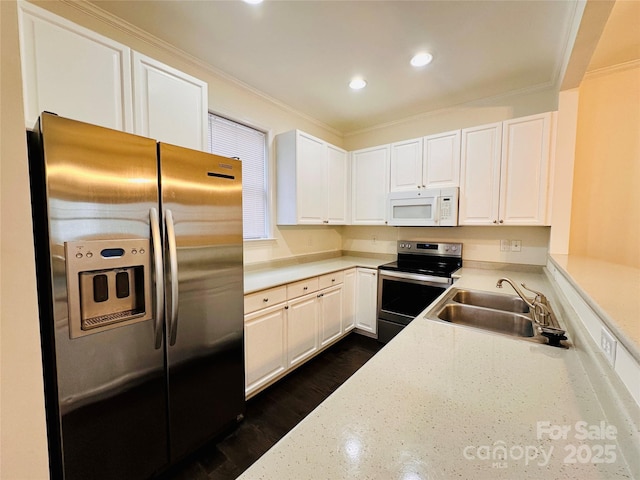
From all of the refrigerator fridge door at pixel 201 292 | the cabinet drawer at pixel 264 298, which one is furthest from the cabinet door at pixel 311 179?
the refrigerator fridge door at pixel 201 292

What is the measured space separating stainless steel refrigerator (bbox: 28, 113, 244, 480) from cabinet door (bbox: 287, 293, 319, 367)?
26.6 inches

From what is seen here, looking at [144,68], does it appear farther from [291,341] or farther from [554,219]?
[554,219]

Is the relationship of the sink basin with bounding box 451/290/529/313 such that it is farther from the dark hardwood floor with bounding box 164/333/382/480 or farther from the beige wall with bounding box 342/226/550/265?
the dark hardwood floor with bounding box 164/333/382/480

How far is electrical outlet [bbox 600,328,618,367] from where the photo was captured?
→ 71cm

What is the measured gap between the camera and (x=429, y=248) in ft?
10.2

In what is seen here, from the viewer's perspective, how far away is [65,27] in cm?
126

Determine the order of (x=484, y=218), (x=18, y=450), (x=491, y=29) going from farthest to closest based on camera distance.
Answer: (x=484, y=218) < (x=491, y=29) < (x=18, y=450)

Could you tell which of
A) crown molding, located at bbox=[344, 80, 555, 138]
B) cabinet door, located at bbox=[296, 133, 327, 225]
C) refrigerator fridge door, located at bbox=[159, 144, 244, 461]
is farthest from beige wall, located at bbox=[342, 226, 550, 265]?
refrigerator fridge door, located at bbox=[159, 144, 244, 461]

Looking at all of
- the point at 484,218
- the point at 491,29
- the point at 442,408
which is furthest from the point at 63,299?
the point at 484,218

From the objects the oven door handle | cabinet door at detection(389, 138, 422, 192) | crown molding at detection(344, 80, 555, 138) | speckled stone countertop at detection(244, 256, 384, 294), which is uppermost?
crown molding at detection(344, 80, 555, 138)

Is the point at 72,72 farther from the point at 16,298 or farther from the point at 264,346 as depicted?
the point at 264,346

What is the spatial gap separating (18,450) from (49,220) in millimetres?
772

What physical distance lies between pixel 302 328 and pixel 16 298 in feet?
6.15

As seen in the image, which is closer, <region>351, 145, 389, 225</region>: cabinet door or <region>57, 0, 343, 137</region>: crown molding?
<region>57, 0, 343, 137</region>: crown molding
